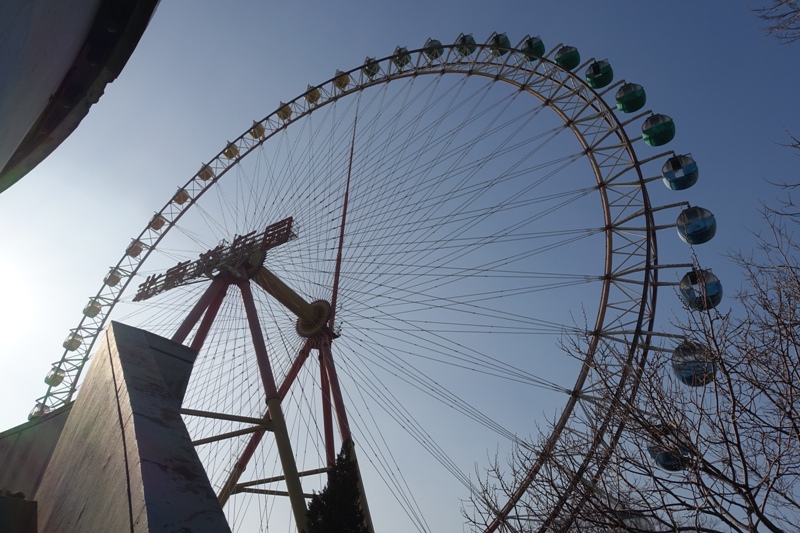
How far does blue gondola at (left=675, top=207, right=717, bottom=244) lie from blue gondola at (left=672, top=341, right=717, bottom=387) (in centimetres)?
696

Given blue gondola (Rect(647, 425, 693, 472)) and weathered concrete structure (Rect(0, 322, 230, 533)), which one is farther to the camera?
blue gondola (Rect(647, 425, 693, 472))

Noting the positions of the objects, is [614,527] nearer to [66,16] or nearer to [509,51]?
[66,16]

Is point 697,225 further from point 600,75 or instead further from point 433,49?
point 433,49

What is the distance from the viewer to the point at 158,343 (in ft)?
18.3

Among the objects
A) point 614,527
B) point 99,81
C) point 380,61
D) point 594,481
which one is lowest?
point 614,527

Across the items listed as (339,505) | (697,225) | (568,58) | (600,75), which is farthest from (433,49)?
(339,505)

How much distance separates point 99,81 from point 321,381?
1253 centimetres

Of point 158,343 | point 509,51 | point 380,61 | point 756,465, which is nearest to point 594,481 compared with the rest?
point 756,465

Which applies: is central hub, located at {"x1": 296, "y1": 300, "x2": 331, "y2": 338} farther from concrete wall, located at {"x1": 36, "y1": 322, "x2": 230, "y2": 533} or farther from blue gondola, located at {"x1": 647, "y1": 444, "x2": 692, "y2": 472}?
blue gondola, located at {"x1": 647, "y1": 444, "x2": 692, "y2": 472}

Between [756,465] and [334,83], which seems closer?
[756,465]

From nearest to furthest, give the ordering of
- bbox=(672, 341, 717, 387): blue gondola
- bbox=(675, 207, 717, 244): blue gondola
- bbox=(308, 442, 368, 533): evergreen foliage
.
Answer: bbox=(672, 341, 717, 387): blue gondola
bbox=(308, 442, 368, 533): evergreen foliage
bbox=(675, 207, 717, 244): blue gondola

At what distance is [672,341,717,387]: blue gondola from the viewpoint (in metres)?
6.60

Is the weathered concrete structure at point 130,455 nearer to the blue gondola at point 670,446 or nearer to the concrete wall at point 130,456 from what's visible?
the concrete wall at point 130,456

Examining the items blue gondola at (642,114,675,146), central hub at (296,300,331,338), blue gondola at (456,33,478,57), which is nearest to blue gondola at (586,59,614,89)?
blue gondola at (642,114,675,146)
